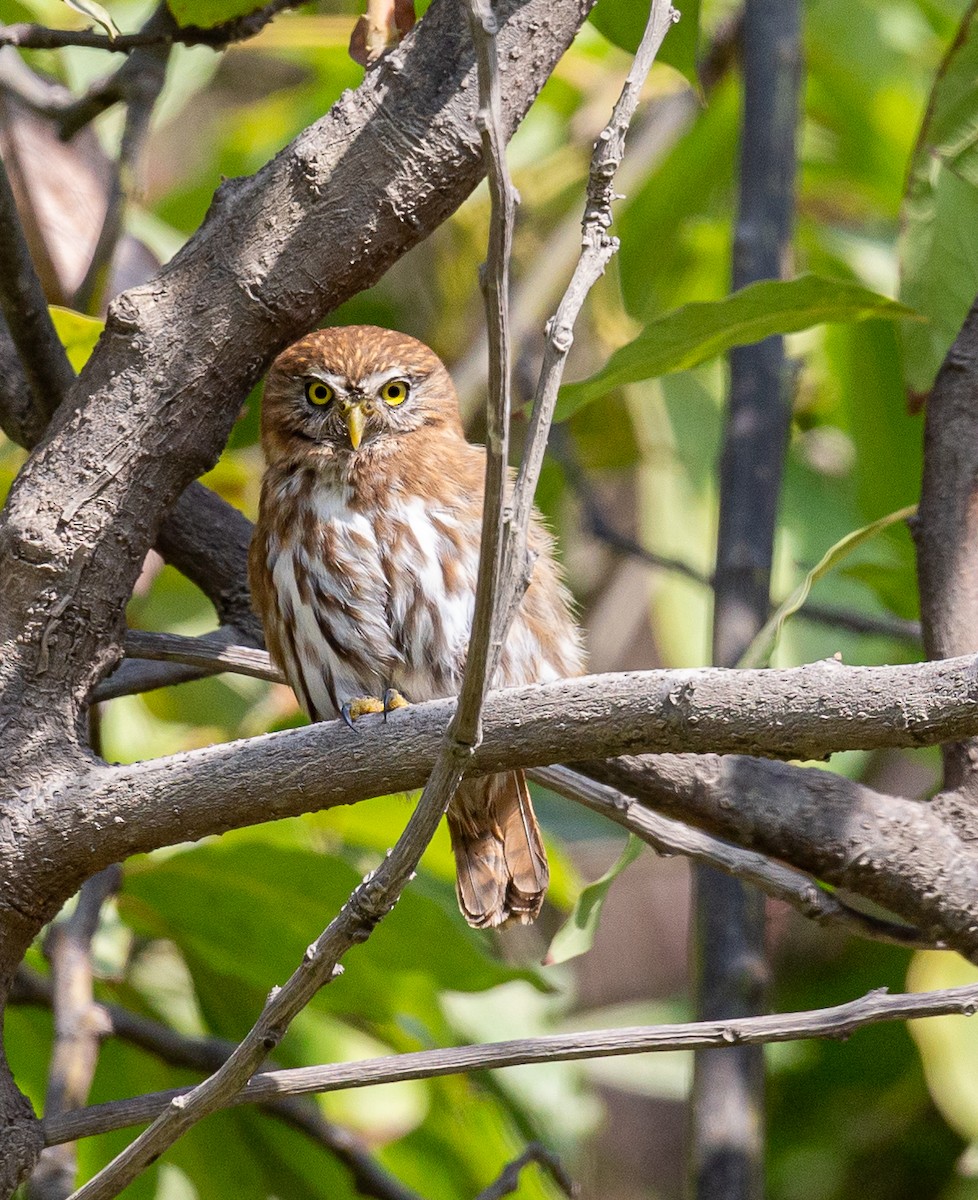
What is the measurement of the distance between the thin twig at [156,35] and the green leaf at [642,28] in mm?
573

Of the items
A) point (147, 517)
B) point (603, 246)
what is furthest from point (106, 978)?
point (603, 246)

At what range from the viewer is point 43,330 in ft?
7.77

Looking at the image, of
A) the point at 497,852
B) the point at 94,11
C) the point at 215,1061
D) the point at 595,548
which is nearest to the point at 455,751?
the point at 94,11

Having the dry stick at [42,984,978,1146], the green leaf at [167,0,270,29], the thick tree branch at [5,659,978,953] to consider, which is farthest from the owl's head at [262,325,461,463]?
the dry stick at [42,984,978,1146]

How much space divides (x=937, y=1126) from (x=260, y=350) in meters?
3.89

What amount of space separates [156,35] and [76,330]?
54 cm

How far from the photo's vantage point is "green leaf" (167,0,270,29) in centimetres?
258

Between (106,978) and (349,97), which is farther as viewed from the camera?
(106,978)

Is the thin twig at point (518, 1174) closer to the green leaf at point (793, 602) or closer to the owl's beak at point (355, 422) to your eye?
the green leaf at point (793, 602)

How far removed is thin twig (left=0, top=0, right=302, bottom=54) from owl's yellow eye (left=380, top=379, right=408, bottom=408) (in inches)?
37.0

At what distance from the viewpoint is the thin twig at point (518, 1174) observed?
2418 millimetres

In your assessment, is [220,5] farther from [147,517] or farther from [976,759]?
[976,759]

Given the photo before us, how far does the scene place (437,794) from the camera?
5.17 ft

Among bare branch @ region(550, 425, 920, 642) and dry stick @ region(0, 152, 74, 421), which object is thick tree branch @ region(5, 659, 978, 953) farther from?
bare branch @ region(550, 425, 920, 642)
